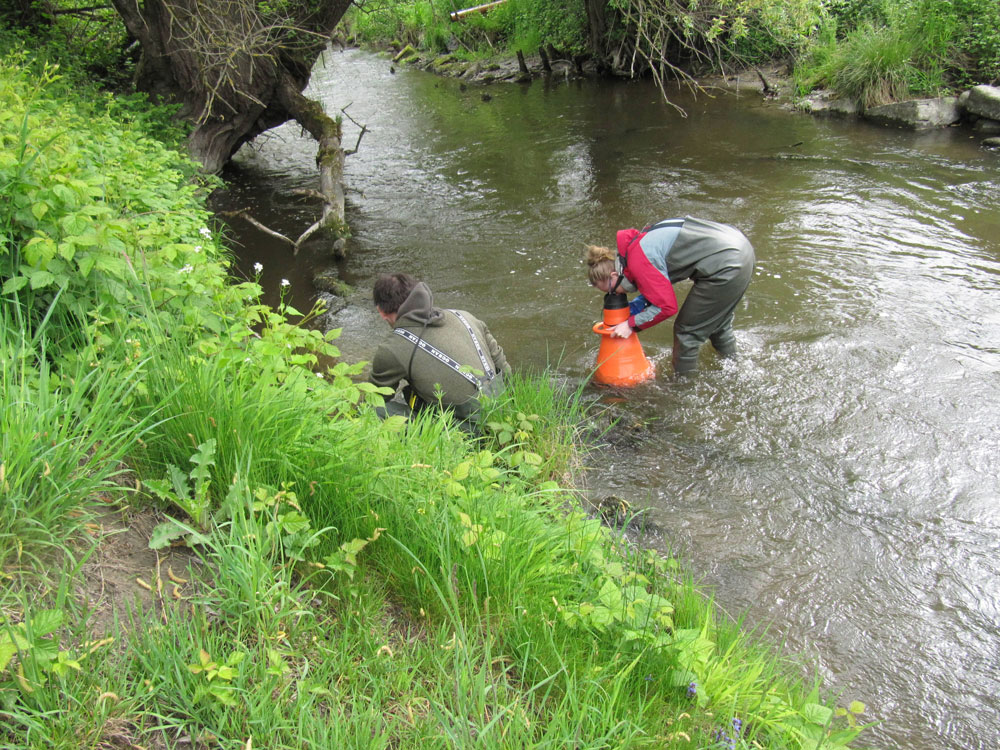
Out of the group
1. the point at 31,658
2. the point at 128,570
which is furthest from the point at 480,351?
the point at 31,658

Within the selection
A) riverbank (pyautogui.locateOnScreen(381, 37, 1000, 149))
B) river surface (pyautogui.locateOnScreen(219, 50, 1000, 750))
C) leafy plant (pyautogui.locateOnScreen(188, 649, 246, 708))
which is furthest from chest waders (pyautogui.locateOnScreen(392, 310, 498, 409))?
riverbank (pyautogui.locateOnScreen(381, 37, 1000, 149))

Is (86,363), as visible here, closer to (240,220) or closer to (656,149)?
(240,220)

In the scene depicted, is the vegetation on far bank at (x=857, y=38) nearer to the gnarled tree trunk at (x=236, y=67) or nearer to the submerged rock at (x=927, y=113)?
the submerged rock at (x=927, y=113)

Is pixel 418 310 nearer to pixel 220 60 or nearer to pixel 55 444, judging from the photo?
pixel 55 444

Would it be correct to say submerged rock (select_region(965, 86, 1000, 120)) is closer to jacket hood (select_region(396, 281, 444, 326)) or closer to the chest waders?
the chest waders

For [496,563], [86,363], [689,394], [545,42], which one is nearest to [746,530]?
[689,394]

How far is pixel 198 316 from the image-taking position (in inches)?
115

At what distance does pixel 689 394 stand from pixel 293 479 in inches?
133

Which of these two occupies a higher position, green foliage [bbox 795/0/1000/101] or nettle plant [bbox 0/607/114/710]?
green foliage [bbox 795/0/1000/101]

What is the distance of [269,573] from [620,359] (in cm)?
349

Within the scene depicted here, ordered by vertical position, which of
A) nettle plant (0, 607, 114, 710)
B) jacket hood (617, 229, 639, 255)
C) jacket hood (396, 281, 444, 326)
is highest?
jacket hood (617, 229, 639, 255)

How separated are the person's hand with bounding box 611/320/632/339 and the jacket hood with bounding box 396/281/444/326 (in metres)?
1.58

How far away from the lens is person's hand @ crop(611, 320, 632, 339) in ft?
15.6

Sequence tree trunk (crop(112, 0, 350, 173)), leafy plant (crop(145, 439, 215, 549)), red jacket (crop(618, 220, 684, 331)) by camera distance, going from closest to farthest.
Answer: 1. leafy plant (crop(145, 439, 215, 549))
2. red jacket (crop(618, 220, 684, 331))
3. tree trunk (crop(112, 0, 350, 173))
